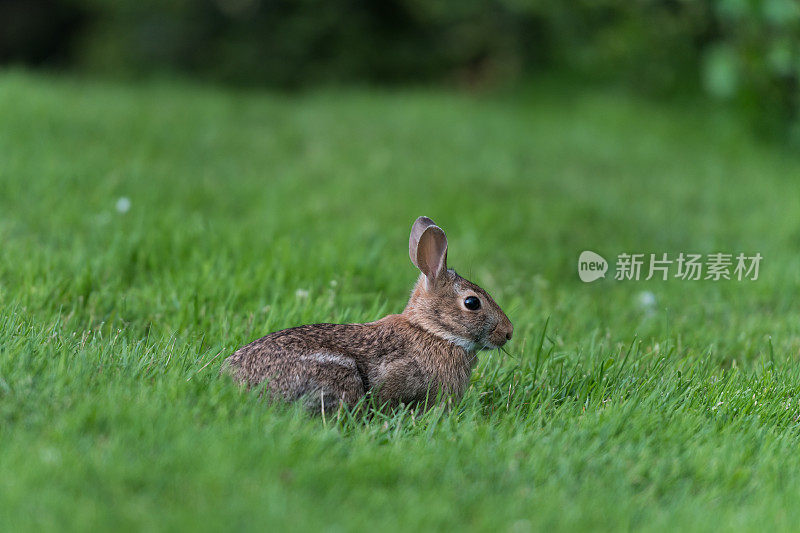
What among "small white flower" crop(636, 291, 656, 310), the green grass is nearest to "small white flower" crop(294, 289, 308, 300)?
the green grass

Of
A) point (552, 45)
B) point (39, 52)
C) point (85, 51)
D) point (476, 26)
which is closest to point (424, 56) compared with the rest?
point (476, 26)

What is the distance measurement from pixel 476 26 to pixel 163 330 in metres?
12.5

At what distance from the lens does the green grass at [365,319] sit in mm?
3123

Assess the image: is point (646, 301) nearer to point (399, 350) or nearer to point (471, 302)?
point (471, 302)

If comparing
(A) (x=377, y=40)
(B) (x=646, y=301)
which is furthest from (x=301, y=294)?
(A) (x=377, y=40)

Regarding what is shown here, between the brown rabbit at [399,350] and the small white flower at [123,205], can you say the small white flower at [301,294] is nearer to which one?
the brown rabbit at [399,350]

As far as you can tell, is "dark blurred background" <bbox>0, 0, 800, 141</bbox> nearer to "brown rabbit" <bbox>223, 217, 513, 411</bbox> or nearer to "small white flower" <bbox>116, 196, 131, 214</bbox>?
"small white flower" <bbox>116, 196, 131, 214</bbox>

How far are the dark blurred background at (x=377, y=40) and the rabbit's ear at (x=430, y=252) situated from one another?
10.3 meters

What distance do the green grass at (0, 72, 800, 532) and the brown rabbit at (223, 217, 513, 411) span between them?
0.16m

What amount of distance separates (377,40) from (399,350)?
43.3ft

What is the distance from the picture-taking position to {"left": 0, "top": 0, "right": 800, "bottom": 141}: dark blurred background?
14.3m

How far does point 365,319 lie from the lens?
5.16 metres

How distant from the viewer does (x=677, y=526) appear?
10.6 ft

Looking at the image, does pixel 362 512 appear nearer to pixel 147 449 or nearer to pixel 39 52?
pixel 147 449
